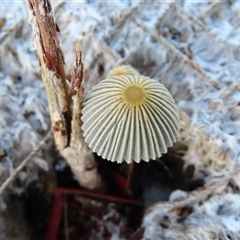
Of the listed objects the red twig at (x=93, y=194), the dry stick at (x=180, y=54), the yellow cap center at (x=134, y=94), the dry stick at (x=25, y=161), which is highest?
the yellow cap center at (x=134, y=94)

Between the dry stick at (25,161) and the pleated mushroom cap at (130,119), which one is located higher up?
the pleated mushroom cap at (130,119)

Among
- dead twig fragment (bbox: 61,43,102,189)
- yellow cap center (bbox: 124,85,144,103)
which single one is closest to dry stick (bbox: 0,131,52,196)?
dead twig fragment (bbox: 61,43,102,189)

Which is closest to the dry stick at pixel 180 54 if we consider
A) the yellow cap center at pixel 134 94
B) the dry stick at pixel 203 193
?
the dry stick at pixel 203 193

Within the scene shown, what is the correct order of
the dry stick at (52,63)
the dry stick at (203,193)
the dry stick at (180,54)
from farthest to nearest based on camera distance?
the dry stick at (180,54) → the dry stick at (203,193) → the dry stick at (52,63)

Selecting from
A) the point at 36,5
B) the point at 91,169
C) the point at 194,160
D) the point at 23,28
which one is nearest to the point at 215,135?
the point at 194,160

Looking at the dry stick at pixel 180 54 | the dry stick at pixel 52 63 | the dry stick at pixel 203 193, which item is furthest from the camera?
the dry stick at pixel 180 54

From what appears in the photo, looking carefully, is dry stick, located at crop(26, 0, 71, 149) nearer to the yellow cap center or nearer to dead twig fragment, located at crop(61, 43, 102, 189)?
dead twig fragment, located at crop(61, 43, 102, 189)

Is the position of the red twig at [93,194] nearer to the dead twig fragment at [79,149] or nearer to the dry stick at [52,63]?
the dead twig fragment at [79,149]

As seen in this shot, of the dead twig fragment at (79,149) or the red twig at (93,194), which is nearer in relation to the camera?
the dead twig fragment at (79,149)

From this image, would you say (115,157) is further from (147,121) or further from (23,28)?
(23,28)
